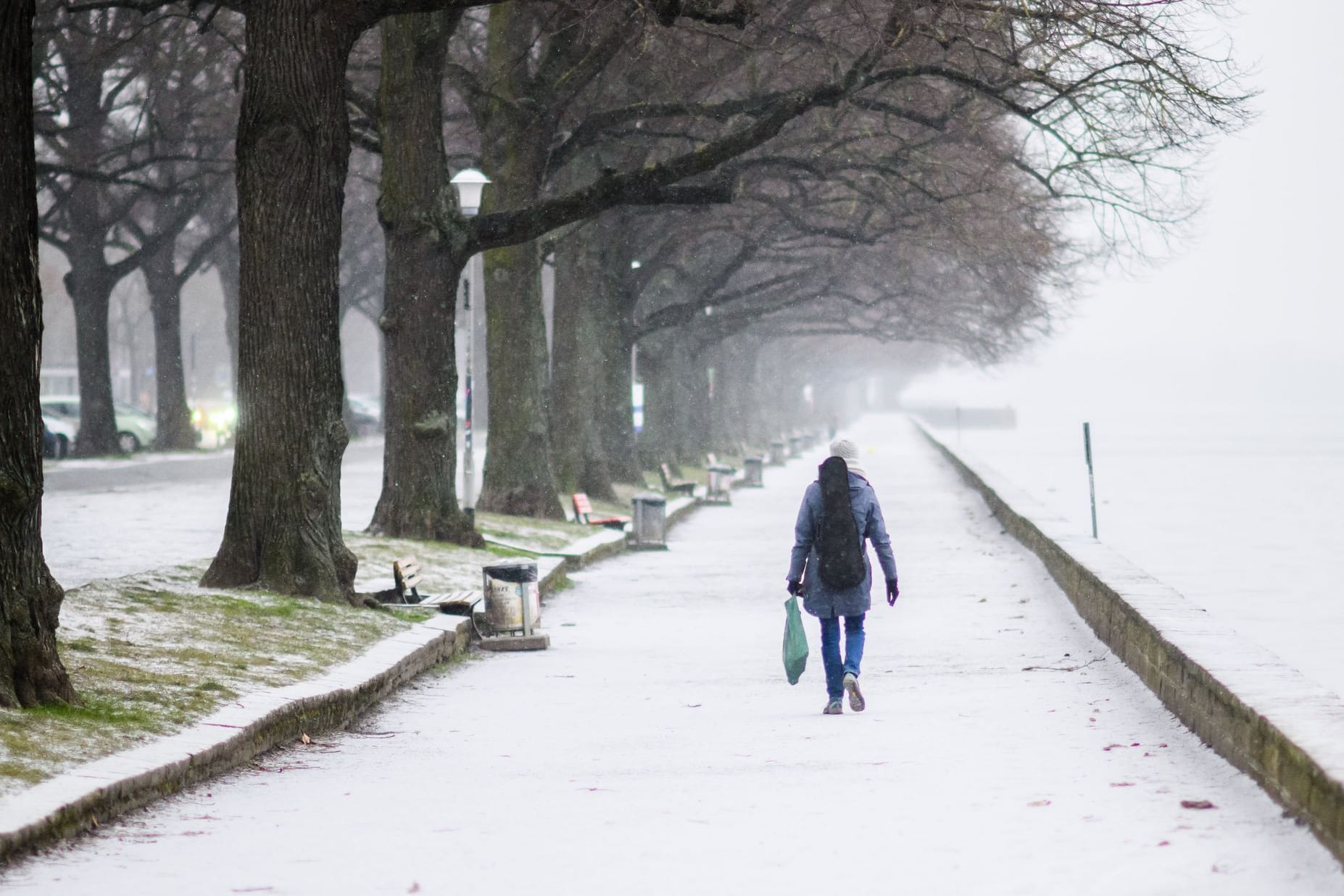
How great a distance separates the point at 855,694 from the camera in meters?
11.2

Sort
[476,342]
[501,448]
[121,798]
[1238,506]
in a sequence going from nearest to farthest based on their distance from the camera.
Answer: [121,798] < [501,448] < [1238,506] < [476,342]

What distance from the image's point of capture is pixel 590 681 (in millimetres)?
13219

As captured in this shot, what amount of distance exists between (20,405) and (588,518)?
19.1 m

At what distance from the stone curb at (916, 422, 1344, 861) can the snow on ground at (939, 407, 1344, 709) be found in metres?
1.71

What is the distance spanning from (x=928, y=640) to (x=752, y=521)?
18.4 meters

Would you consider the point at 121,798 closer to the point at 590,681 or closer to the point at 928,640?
the point at 590,681

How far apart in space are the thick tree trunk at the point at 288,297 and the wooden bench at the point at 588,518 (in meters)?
12.4

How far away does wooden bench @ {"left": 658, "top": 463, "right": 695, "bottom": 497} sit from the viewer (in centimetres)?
3891

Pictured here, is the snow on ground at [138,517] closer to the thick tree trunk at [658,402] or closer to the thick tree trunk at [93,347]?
the thick tree trunk at [93,347]

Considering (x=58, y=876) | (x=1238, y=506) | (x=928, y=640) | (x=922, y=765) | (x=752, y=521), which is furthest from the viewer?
(x=1238, y=506)

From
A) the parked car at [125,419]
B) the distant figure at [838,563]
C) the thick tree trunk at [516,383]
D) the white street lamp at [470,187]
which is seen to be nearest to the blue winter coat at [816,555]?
the distant figure at [838,563]

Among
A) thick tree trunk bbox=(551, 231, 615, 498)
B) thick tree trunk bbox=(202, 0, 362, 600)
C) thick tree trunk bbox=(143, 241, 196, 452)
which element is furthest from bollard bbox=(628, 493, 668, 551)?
thick tree trunk bbox=(143, 241, 196, 452)

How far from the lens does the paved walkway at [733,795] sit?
657cm

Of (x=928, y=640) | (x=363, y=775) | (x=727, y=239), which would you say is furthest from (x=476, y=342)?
(x=363, y=775)
